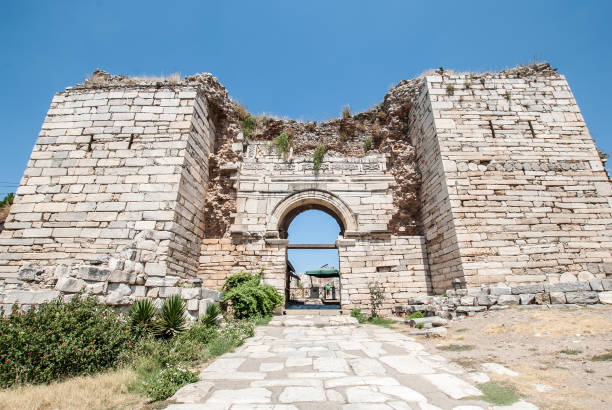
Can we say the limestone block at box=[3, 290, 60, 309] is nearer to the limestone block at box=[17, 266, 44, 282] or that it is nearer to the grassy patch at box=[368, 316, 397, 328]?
the limestone block at box=[17, 266, 44, 282]

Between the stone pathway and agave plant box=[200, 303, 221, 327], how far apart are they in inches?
37.2

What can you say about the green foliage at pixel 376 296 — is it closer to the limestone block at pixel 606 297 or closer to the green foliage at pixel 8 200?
the limestone block at pixel 606 297

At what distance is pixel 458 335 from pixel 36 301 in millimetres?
6982

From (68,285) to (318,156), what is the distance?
7627 mm

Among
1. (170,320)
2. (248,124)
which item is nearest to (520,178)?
(248,124)

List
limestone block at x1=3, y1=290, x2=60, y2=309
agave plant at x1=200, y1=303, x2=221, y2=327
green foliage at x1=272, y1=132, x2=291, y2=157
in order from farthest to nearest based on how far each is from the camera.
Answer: green foliage at x1=272, y1=132, x2=291, y2=157 → agave plant at x1=200, y1=303, x2=221, y2=327 → limestone block at x1=3, y1=290, x2=60, y2=309

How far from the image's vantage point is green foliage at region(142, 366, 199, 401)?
9.39 feet

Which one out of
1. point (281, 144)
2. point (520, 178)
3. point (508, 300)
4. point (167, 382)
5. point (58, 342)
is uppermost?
point (281, 144)

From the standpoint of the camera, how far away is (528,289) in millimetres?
6352

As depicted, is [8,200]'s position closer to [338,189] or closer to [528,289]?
[338,189]

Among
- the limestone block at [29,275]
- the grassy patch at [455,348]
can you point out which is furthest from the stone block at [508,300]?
the limestone block at [29,275]

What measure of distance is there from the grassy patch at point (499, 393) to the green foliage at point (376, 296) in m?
5.19

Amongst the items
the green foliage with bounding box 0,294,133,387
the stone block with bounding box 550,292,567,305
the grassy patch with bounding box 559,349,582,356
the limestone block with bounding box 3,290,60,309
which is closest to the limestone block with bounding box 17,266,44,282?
the limestone block with bounding box 3,290,60,309

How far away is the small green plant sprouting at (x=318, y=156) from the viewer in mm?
10172
